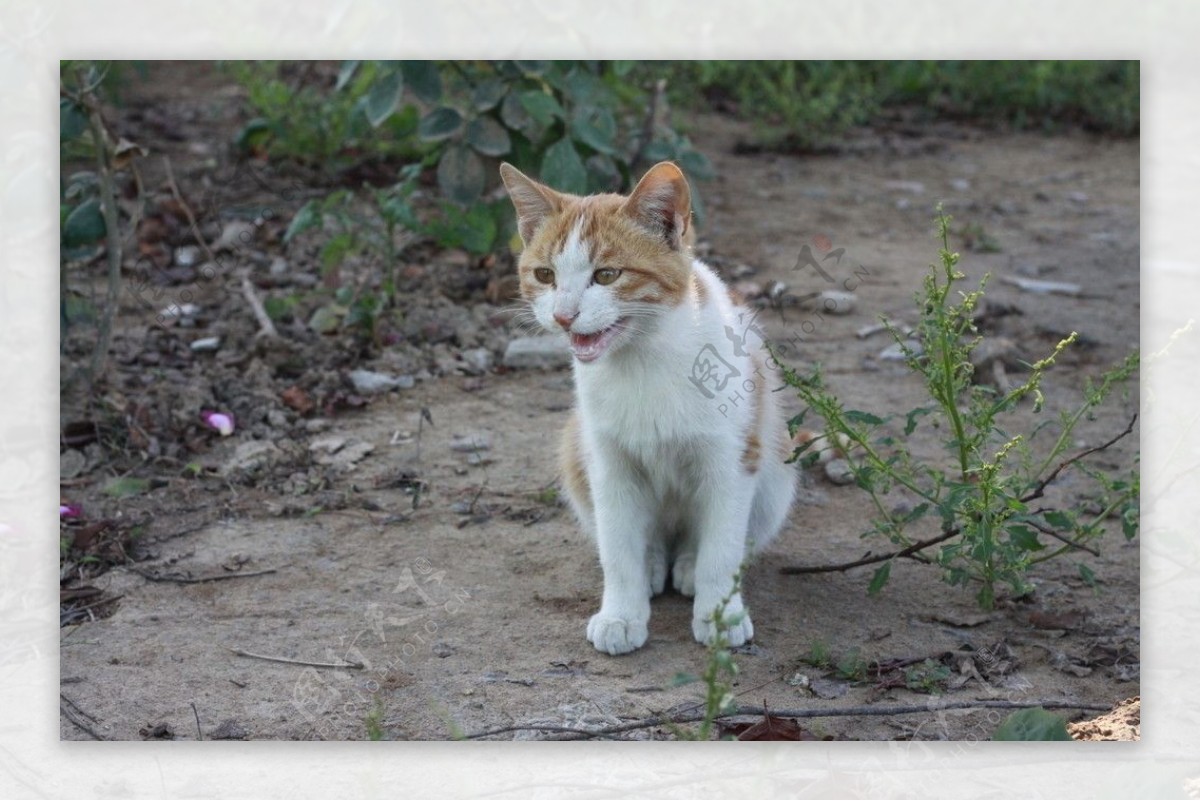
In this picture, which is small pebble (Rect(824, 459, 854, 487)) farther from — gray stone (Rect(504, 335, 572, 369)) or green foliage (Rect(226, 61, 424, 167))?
green foliage (Rect(226, 61, 424, 167))

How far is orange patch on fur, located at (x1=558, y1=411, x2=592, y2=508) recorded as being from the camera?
3.00 meters

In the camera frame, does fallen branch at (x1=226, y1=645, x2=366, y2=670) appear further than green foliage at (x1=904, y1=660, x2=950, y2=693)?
Yes

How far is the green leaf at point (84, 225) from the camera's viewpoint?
3754 mm

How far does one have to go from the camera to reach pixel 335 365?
414 cm

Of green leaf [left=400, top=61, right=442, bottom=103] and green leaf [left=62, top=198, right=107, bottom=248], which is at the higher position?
green leaf [left=400, top=61, right=442, bottom=103]

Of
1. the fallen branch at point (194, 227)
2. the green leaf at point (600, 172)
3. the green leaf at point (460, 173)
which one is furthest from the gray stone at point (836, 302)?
the fallen branch at point (194, 227)

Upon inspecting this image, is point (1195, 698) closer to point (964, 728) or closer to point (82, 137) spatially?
point (964, 728)

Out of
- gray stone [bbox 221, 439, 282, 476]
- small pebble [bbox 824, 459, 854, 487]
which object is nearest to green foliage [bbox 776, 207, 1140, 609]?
small pebble [bbox 824, 459, 854, 487]

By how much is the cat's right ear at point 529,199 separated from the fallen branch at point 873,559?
978 millimetres

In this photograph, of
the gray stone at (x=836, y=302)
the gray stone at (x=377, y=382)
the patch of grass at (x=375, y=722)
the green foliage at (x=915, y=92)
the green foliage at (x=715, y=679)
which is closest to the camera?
the green foliage at (x=715, y=679)

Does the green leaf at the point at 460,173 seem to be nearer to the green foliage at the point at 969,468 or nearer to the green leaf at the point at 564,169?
the green leaf at the point at 564,169

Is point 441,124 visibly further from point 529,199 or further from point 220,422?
point 529,199

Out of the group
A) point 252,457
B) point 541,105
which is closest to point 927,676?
point 252,457

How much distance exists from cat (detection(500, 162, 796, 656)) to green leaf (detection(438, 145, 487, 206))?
5.12 feet
